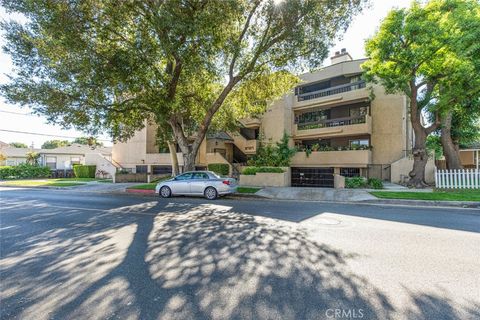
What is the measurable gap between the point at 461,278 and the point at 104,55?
14.9 meters

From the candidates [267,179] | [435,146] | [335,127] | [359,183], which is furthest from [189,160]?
[435,146]

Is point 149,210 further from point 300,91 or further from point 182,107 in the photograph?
point 300,91

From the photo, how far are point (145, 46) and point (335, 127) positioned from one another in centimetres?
1469

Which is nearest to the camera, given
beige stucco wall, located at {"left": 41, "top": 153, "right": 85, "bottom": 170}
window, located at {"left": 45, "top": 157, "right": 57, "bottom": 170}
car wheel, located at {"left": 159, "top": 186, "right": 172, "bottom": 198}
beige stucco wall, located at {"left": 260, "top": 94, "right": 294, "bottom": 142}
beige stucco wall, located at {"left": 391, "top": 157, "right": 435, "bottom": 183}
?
car wheel, located at {"left": 159, "top": 186, "right": 172, "bottom": 198}

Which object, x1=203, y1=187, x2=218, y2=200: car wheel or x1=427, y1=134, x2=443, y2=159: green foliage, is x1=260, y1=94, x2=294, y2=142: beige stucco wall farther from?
x1=427, y1=134, x2=443, y2=159: green foliage

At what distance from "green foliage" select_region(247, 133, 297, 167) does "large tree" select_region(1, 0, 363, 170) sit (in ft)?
→ 19.8

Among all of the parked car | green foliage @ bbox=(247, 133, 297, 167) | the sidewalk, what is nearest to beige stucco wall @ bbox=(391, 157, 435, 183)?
the sidewalk

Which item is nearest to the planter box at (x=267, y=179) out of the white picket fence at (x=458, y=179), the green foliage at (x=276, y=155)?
the green foliage at (x=276, y=155)

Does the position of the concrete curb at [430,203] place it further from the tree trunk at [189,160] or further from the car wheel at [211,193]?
the tree trunk at [189,160]

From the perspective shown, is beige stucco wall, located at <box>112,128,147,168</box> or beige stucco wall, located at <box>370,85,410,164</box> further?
beige stucco wall, located at <box>112,128,147,168</box>

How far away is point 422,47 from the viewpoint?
11.5 metres

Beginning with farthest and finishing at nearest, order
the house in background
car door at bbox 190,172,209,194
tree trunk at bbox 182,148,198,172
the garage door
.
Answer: the house in background → the garage door → tree trunk at bbox 182,148,198,172 → car door at bbox 190,172,209,194

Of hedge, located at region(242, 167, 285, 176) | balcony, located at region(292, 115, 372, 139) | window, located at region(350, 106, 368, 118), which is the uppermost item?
window, located at region(350, 106, 368, 118)

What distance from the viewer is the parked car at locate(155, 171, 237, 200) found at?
12406mm
